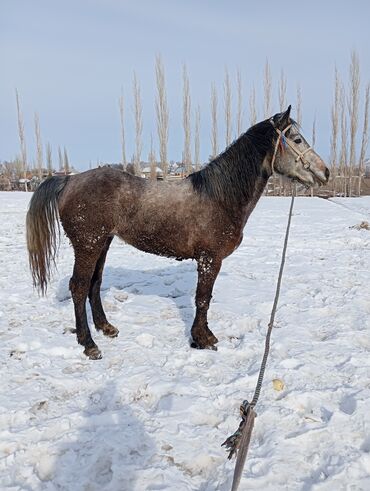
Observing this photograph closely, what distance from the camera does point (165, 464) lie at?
1971 millimetres

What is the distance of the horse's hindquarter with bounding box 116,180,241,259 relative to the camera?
3.35 metres

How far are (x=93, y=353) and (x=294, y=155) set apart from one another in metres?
2.46

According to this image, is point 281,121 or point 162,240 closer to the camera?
point 281,121

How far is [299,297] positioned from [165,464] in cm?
307

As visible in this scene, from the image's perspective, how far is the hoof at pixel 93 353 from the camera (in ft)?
10.4

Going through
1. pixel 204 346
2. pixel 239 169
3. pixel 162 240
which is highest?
pixel 239 169

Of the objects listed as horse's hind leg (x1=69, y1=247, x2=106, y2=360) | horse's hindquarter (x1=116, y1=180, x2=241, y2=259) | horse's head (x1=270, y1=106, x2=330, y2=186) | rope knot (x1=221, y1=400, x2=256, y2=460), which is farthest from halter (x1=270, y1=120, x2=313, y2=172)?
rope knot (x1=221, y1=400, x2=256, y2=460)

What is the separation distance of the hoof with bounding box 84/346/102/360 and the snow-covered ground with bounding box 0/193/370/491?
6 centimetres

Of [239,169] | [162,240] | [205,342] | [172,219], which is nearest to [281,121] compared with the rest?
[239,169]

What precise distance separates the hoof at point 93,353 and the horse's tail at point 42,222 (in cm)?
78

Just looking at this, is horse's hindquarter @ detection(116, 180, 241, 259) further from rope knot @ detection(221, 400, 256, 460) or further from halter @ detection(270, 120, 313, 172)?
rope knot @ detection(221, 400, 256, 460)

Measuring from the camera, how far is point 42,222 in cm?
340

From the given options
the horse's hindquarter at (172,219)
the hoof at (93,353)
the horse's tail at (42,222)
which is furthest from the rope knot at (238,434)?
the horse's tail at (42,222)

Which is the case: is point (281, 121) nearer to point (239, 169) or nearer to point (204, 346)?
point (239, 169)
